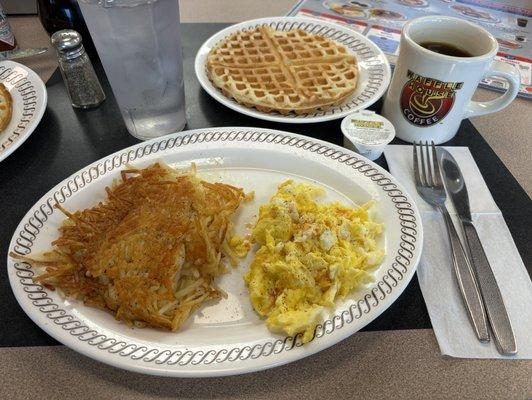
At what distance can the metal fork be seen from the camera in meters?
0.81

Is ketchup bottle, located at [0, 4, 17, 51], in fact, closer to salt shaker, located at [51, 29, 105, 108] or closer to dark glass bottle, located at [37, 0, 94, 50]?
dark glass bottle, located at [37, 0, 94, 50]

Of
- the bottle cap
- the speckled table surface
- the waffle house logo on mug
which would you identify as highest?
the waffle house logo on mug

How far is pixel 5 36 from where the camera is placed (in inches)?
62.1

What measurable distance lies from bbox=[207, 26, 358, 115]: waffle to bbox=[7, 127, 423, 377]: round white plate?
18 cm

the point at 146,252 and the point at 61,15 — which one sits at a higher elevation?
the point at 61,15

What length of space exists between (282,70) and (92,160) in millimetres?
764

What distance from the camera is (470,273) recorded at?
2.91 ft

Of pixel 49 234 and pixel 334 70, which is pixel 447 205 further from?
pixel 49 234

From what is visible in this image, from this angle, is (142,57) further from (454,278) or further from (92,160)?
(454,278)

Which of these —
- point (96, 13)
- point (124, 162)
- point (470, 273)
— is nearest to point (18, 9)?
point (96, 13)

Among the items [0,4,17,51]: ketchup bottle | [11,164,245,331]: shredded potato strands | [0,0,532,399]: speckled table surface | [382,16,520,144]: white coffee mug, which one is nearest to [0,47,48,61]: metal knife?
[0,4,17,51]: ketchup bottle

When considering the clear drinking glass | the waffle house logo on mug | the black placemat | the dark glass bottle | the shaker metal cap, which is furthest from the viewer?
the dark glass bottle

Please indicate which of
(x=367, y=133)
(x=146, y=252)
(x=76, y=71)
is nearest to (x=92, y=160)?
(x=76, y=71)

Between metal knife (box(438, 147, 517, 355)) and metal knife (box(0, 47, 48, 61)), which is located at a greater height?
metal knife (box(0, 47, 48, 61))
